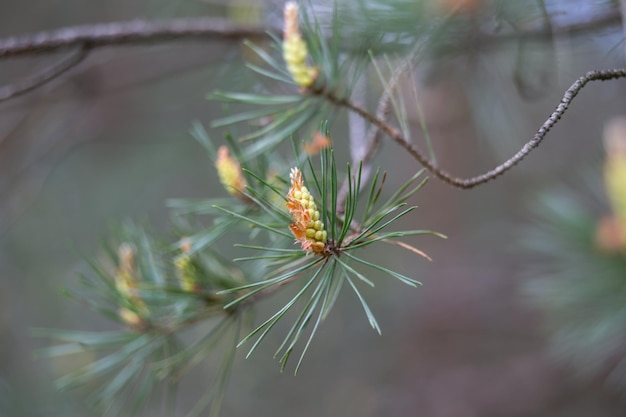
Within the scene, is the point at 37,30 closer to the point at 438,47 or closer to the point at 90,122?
the point at 90,122

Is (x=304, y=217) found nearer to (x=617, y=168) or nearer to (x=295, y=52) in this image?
(x=295, y=52)

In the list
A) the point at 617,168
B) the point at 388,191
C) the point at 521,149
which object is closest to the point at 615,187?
the point at 617,168

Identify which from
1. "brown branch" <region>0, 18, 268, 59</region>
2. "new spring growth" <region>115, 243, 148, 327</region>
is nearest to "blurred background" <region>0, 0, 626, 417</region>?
"brown branch" <region>0, 18, 268, 59</region>

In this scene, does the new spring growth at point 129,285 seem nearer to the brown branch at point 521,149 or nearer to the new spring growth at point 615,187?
the brown branch at point 521,149

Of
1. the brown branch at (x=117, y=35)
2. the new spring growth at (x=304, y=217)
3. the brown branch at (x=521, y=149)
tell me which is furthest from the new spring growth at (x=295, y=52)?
the brown branch at (x=117, y=35)

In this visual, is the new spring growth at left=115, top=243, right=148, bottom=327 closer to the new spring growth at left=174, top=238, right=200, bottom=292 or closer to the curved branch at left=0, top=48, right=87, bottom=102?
the new spring growth at left=174, top=238, right=200, bottom=292

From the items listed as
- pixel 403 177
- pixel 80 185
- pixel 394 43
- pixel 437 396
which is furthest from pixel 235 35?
pixel 80 185
